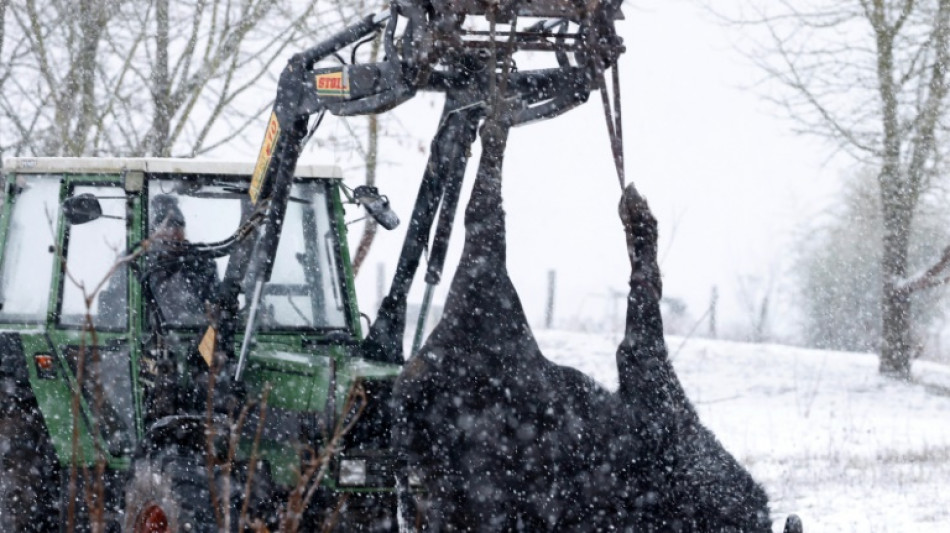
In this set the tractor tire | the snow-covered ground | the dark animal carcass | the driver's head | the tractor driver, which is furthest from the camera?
the snow-covered ground

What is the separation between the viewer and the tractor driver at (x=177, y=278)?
19.2 ft

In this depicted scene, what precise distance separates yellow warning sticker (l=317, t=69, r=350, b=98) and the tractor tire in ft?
8.55

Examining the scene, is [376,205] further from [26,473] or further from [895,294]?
[895,294]

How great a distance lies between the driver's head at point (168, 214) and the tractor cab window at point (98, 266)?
0.17m

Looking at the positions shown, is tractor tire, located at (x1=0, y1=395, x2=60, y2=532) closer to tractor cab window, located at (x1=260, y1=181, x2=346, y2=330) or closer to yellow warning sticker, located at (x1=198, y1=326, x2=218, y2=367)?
yellow warning sticker, located at (x1=198, y1=326, x2=218, y2=367)

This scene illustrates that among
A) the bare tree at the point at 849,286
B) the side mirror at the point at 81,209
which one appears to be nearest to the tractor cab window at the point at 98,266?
the side mirror at the point at 81,209

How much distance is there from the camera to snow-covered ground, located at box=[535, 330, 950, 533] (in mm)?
8047

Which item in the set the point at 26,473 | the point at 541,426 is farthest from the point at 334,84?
the point at 26,473

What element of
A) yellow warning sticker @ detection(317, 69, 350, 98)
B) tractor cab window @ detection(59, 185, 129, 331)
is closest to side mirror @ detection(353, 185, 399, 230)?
yellow warning sticker @ detection(317, 69, 350, 98)

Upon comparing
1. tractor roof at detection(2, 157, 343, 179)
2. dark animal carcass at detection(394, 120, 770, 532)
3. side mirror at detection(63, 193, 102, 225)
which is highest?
tractor roof at detection(2, 157, 343, 179)

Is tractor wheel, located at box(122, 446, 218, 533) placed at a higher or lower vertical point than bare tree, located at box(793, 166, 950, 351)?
lower

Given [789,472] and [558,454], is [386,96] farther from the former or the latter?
[789,472]

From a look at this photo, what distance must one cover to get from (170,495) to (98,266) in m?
1.71

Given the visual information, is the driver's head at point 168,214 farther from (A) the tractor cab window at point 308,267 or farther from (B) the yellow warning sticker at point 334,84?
(B) the yellow warning sticker at point 334,84
